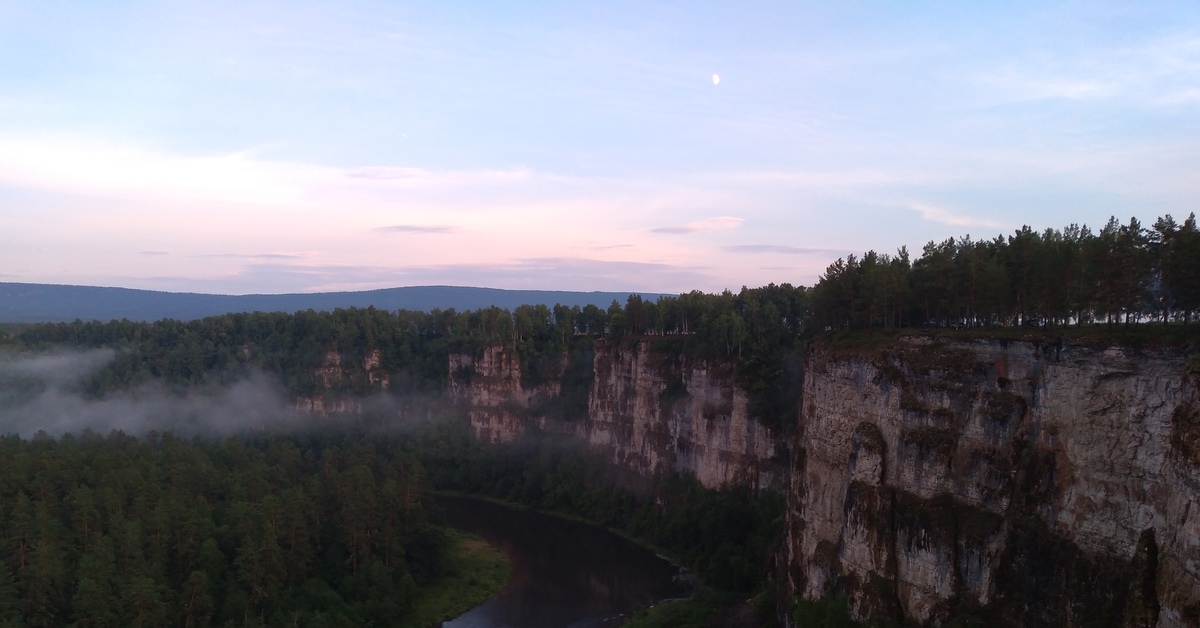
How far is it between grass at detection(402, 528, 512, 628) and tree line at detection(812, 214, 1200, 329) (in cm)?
2419

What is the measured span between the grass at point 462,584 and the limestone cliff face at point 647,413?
1389 centimetres

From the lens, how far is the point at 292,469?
55.4 metres

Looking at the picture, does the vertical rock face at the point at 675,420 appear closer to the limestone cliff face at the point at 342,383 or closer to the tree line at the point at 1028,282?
the tree line at the point at 1028,282

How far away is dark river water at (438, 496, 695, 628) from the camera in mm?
41156

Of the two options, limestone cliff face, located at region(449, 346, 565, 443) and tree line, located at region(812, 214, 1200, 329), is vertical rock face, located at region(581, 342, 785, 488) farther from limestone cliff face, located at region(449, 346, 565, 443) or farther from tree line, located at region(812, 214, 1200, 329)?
tree line, located at region(812, 214, 1200, 329)

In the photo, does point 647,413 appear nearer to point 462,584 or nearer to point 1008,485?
point 462,584

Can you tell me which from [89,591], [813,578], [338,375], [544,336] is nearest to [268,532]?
[89,591]

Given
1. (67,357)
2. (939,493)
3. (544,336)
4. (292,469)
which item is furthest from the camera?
(67,357)

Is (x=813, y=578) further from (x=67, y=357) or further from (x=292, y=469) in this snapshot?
(x=67, y=357)

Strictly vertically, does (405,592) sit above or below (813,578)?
below

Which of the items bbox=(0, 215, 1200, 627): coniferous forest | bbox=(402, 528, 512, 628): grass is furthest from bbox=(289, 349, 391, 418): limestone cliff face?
bbox=(402, 528, 512, 628): grass

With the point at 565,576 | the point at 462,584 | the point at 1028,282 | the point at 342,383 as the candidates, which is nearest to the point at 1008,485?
the point at 1028,282

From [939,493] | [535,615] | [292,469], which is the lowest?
[535,615]

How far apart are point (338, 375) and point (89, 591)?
52076 millimetres
